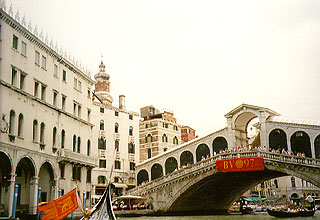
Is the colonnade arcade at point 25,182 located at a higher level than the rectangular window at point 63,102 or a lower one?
lower

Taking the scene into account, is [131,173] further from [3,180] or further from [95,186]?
[3,180]

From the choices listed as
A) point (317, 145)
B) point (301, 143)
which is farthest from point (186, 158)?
point (317, 145)

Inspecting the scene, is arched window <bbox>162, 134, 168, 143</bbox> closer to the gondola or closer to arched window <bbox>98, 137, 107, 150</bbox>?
arched window <bbox>98, 137, 107, 150</bbox>

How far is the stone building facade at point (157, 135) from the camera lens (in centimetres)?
3812

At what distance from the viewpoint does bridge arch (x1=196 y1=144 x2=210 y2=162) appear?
29.7 metres

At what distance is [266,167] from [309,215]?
14.6 ft

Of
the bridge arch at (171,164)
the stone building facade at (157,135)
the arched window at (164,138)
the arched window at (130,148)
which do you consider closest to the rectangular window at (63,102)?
the bridge arch at (171,164)

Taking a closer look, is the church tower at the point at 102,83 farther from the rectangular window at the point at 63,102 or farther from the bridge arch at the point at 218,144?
the rectangular window at the point at 63,102

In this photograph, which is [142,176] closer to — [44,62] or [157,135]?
[157,135]

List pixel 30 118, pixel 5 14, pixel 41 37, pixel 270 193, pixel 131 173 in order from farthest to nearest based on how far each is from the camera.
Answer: pixel 270 193, pixel 131 173, pixel 41 37, pixel 30 118, pixel 5 14

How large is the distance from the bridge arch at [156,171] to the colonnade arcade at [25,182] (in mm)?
11160

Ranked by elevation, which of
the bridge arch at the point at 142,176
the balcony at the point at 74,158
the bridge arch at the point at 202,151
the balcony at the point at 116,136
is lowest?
the bridge arch at the point at 142,176

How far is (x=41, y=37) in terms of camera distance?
21.9 m

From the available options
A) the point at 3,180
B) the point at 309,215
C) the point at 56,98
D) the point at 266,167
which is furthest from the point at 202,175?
the point at 3,180
